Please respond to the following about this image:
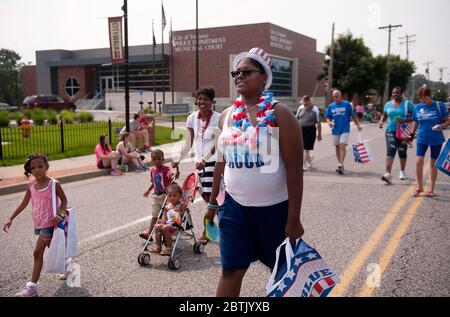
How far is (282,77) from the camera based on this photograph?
161 ft

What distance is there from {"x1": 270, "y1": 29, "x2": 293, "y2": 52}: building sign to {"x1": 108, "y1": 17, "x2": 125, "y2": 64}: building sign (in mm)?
31045

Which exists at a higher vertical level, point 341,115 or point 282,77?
point 282,77

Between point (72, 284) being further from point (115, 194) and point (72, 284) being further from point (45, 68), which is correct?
point (45, 68)

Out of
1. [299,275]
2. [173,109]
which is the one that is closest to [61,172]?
[173,109]

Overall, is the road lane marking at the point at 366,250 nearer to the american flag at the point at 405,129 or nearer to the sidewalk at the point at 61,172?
the american flag at the point at 405,129

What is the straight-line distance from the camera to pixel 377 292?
13.0 feet

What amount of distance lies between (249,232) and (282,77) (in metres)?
47.4

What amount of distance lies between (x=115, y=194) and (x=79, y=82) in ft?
155

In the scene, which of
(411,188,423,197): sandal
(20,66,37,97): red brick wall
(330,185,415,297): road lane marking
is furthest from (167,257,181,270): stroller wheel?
(20,66,37,97): red brick wall

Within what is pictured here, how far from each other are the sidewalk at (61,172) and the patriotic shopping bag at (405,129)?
7.27 metres

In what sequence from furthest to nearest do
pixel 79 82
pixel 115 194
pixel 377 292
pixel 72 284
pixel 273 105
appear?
pixel 79 82 → pixel 115 194 → pixel 72 284 → pixel 377 292 → pixel 273 105

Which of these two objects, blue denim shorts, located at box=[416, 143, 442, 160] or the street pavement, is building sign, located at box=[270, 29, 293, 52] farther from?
blue denim shorts, located at box=[416, 143, 442, 160]

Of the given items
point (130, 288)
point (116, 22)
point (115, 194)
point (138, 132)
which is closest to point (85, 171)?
point (115, 194)

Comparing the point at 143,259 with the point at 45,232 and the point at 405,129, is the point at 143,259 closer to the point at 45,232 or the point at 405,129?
the point at 45,232
